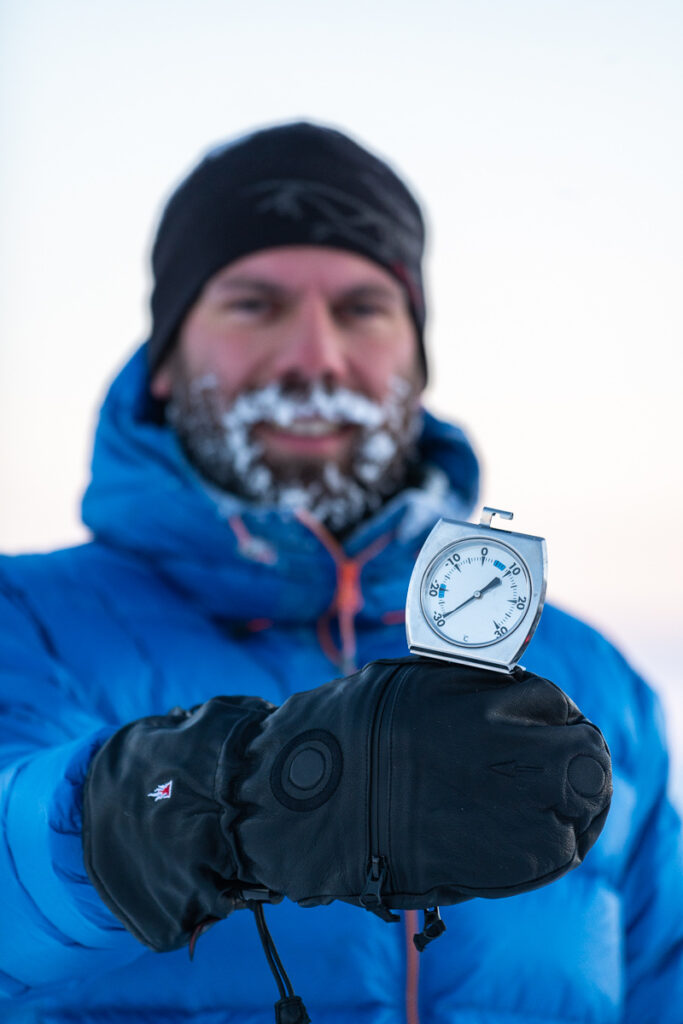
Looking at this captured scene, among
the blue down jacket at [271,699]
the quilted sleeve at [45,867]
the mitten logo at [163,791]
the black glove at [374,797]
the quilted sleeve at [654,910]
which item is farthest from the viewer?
the quilted sleeve at [654,910]

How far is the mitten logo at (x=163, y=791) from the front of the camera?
1.25 m

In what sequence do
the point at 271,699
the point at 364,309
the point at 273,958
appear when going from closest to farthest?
the point at 273,958 < the point at 271,699 < the point at 364,309

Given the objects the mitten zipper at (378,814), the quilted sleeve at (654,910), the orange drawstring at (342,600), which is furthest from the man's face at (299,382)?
the mitten zipper at (378,814)

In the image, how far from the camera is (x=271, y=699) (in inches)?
80.1

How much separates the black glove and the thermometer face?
5 centimetres

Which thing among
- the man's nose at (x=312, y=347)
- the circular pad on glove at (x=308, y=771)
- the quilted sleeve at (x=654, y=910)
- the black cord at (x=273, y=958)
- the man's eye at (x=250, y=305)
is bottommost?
the quilted sleeve at (x=654, y=910)

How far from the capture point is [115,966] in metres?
1.63

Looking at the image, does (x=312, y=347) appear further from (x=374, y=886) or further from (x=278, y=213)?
(x=374, y=886)

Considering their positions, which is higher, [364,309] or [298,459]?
[364,309]

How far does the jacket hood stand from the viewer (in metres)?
2.20

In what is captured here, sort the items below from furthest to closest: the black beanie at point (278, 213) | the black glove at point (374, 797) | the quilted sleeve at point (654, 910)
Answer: the black beanie at point (278, 213)
the quilted sleeve at point (654, 910)
the black glove at point (374, 797)

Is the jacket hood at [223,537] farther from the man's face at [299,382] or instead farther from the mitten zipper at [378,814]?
the mitten zipper at [378,814]

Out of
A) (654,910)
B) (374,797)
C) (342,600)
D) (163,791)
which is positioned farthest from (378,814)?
(654,910)

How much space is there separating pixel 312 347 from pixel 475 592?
4.61ft
